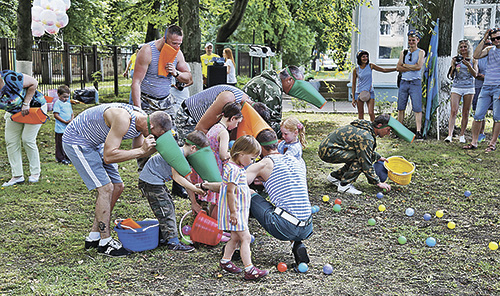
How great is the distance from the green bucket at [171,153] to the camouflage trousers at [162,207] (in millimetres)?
604

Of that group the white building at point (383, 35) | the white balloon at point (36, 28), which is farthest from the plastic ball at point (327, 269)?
the white building at point (383, 35)

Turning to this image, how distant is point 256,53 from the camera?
16.0m

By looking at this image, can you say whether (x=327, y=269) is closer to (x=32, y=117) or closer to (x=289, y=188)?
(x=289, y=188)

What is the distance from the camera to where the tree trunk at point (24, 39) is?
34.8 feet

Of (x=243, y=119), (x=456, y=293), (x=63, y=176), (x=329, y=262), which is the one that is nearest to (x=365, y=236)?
(x=329, y=262)

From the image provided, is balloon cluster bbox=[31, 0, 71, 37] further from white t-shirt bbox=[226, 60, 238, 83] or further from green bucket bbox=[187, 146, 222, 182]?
green bucket bbox=[187, 146, 222, 182]

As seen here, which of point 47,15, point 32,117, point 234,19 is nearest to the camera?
point 32,117

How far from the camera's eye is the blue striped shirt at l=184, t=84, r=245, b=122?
205 inches

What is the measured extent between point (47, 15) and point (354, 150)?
8.25 metres

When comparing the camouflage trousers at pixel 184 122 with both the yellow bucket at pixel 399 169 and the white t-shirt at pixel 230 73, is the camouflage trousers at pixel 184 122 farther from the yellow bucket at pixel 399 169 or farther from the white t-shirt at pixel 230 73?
the white t-shirt at pixel 230 73

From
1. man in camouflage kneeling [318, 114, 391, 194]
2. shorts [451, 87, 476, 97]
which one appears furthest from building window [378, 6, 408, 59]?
man in camouflage kneeling [318, 114, 391, 194]

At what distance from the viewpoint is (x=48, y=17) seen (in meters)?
11.1

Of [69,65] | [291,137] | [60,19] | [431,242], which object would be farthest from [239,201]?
[69,65]

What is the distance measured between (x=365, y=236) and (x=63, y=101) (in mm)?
5176
